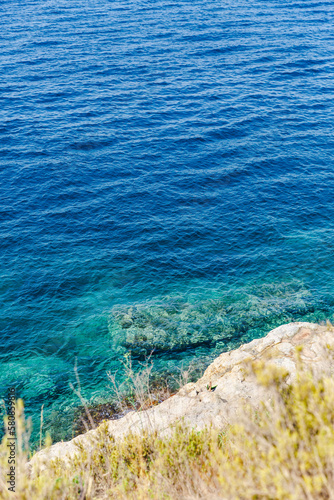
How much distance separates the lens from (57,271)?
97.2 ft

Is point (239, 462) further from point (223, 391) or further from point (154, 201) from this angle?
point (154, 201)

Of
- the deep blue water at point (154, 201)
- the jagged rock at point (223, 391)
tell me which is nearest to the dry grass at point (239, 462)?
the jagged rock at point (223, 391)

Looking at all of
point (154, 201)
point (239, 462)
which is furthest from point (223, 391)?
point (154, 201)

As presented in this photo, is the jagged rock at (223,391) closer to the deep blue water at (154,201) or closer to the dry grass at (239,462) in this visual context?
the dry grass at (239,462)

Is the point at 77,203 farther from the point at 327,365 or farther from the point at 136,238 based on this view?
the point at 327,365

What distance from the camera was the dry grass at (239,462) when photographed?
23.5 ft

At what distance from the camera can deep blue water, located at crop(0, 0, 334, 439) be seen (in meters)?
25.5

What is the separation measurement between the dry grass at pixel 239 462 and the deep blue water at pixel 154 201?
11.3 meters

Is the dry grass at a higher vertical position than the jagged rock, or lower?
higher

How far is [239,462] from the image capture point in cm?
787

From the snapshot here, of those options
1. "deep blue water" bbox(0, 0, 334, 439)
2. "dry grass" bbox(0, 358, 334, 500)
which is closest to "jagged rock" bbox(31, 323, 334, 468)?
"dry grass" bbox(0, 358, 334, 500)

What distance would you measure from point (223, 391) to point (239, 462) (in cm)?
930

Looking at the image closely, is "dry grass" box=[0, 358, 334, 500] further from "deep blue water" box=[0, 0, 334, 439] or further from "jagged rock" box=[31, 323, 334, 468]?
"deep blue water" box=[0, 0, 334, 439]

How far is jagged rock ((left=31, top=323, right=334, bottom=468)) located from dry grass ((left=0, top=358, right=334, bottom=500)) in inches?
78.4
